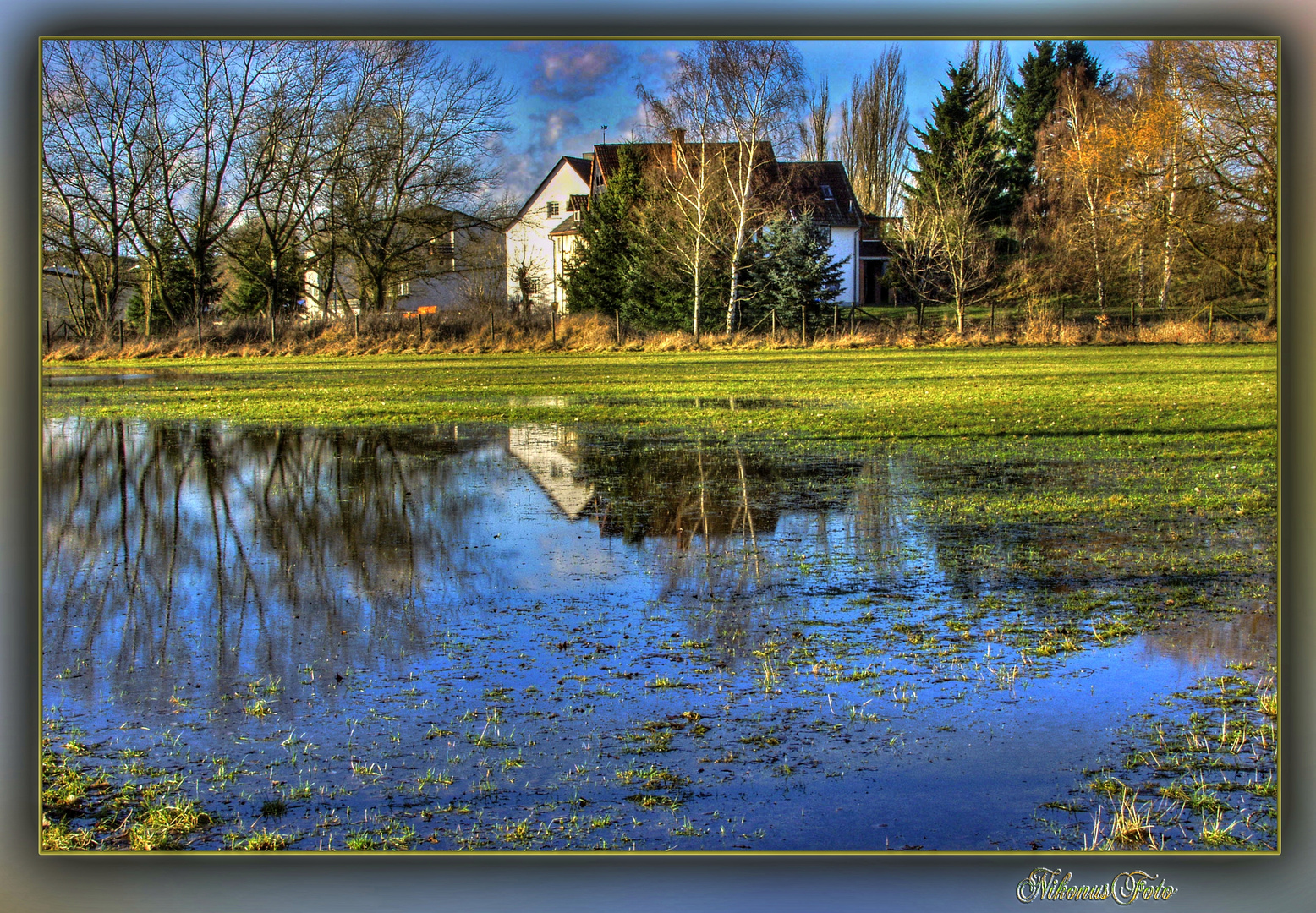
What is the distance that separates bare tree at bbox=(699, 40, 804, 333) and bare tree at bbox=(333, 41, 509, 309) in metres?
3.67

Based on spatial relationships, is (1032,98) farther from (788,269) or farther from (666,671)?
(666,671)

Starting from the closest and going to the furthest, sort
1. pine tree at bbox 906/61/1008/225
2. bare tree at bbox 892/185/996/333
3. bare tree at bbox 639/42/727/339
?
bare tree at bbox 639/42/727/339 → pine tree at bbox 906/61/1008/225 → bare tree at bbox 892/185/996/333

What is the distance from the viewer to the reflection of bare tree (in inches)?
249

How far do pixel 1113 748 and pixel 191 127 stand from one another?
15075mm

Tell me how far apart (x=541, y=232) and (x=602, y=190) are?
4.95 meters

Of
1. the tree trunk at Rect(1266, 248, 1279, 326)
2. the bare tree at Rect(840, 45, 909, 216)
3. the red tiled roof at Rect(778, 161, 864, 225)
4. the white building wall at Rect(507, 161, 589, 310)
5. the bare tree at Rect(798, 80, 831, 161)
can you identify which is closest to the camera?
the tree trunk at Rect(1266, 248, 1279, 326)

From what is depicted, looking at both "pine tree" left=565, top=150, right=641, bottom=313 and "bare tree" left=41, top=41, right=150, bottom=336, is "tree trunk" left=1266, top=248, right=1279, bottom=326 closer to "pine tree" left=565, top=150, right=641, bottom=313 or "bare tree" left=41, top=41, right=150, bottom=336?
"bare tree" left=41, top=41, right=150, bottom=336

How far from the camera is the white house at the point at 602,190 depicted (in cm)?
2972

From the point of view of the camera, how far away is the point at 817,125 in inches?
945

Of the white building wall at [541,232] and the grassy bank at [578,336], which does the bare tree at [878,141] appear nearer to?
the grassy bank at [578,336]

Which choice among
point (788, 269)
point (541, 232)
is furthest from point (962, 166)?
point (541, 232)

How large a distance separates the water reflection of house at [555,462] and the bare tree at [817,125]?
8168 millimetres

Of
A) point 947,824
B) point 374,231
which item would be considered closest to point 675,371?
point 374,231

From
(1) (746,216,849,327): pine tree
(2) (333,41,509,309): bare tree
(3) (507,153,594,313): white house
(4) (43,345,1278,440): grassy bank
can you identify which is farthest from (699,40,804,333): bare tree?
(4) (43,345,1278,440): grassy bank
